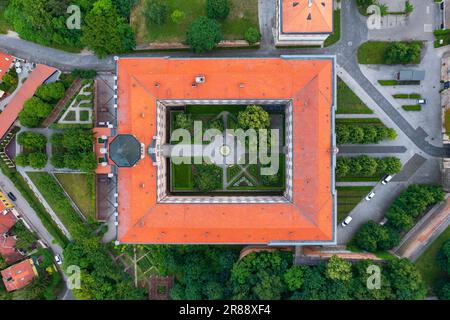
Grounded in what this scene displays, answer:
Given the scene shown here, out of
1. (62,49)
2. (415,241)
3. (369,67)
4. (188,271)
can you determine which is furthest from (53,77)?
(415,241)

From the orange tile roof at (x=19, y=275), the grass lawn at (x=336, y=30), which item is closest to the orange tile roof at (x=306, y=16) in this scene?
the grass lawn at (x=336, y=30)

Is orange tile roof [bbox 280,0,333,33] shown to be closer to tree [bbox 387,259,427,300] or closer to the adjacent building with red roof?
the adjacent building with red roof

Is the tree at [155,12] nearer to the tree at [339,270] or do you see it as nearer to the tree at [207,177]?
the tree at [207,177]

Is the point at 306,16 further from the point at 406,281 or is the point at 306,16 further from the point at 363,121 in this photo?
the point at 406,281

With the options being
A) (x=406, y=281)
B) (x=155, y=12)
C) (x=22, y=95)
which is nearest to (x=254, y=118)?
(x=155, y=12)

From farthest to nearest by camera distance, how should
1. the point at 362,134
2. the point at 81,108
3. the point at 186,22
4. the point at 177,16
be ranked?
the point at 81,108, the point at 186,22, the point at 177,16, the point at 362,134

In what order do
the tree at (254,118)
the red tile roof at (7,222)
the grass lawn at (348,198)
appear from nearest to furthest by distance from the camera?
1. the tree at (254,118)
2. the grass lawn at (348,198)
3. the red tile roof at (7,222)
